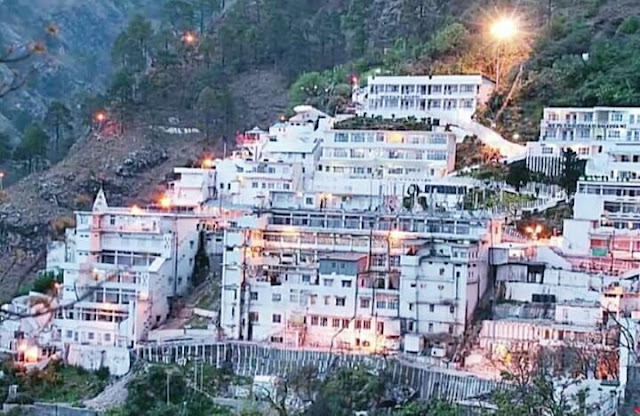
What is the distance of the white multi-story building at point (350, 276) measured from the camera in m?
18.0

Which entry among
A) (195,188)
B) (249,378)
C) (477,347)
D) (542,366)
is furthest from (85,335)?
(542,366)

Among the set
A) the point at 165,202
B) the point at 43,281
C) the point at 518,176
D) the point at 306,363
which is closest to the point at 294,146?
the point at 165,202

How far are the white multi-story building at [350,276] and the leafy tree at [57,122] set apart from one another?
15337 millimetres

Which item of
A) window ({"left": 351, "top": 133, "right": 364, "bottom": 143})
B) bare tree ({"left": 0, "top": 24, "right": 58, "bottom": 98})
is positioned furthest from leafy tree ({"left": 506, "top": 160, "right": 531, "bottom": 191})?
bare tree ({"left": 0, "top": 24, "right": 58, "bottom": 98})

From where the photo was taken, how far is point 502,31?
2928 centimetres

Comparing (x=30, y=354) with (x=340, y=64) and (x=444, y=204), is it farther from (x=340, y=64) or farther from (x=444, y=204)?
(x=340, y=64)

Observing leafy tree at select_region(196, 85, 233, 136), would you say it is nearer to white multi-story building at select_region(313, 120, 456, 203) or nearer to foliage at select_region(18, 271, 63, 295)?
white multi-story building at select_region(313, 120, 456, 203)

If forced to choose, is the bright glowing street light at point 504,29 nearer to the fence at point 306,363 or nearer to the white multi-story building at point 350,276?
the white multi-story building at point 350,276

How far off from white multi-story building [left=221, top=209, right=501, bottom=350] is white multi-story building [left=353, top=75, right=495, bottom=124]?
21.4ft

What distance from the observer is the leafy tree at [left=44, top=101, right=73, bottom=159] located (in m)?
33.2

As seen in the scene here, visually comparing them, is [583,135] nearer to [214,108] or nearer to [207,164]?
[207,164]

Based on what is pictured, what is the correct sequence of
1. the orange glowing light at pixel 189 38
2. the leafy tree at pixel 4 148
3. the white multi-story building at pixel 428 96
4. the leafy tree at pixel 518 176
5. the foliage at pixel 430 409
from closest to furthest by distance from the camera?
the foliage at pixel 430 409
the leafy tree at pixel 518 176
the white multi-story building at pixel 428 96
the leafy tree at pixel 4 148
the orange glowing light at pixel 189 38

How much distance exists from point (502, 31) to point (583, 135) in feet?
25.3

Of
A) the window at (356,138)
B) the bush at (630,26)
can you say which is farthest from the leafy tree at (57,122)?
the bush at (630,26)
